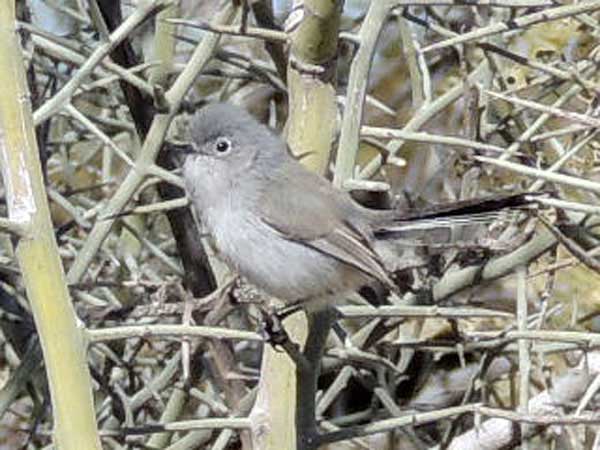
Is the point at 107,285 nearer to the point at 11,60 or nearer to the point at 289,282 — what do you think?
the point at 289,282

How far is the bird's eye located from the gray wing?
0.14 m

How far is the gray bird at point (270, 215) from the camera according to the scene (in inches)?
118

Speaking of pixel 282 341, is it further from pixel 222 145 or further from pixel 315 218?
pixel 222 145

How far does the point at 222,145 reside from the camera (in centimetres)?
321

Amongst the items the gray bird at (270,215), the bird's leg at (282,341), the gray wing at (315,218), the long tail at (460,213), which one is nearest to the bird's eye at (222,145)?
the gray bird at (270,215)

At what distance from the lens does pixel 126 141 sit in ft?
13.0

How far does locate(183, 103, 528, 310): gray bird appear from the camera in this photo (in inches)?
118

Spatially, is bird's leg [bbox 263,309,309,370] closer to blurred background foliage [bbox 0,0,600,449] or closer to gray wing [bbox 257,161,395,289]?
blurred background foliage [bbox 0,0,600,449]

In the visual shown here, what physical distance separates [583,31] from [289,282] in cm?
116

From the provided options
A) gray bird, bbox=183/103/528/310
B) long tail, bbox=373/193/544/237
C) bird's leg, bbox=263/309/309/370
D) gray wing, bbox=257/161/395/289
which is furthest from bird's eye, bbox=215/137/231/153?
bird's leg, bbox=263/309/309/370

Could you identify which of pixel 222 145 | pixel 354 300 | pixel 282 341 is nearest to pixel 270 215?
pixel 222 145

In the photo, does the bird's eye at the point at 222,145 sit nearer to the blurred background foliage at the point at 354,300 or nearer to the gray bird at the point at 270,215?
the gray bird at the point at 270,215

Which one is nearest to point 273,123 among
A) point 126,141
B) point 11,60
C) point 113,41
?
point 126,141

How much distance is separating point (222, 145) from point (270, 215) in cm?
21
